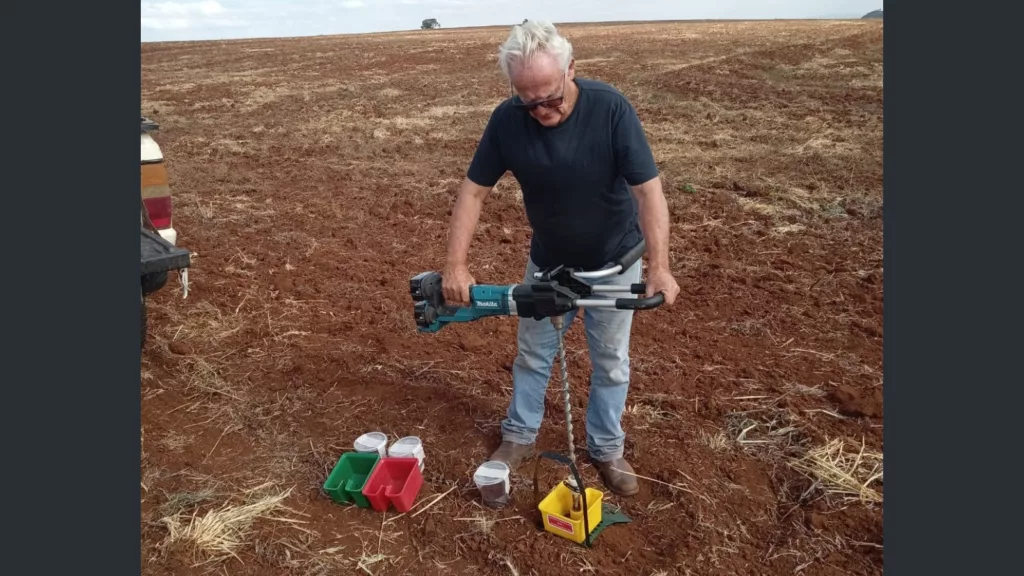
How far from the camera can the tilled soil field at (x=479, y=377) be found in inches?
125

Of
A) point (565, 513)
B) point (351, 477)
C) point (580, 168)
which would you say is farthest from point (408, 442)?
point (580, 168)

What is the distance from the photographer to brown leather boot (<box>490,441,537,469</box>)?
365cm

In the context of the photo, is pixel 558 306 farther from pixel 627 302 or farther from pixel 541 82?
pixel 541 82

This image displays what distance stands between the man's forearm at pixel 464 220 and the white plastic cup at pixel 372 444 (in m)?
1.06

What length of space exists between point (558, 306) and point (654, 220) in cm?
53

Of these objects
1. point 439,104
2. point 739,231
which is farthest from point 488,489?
point 439,104

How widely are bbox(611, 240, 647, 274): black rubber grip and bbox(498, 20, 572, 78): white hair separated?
2.68 ft

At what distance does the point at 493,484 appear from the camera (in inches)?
131

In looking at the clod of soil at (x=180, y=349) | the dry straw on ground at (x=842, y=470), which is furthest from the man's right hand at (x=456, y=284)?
the clod of soil at (x=180, y=349)

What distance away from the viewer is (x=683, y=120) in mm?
12773

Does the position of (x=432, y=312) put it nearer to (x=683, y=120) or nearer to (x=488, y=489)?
(x=488, y=489)

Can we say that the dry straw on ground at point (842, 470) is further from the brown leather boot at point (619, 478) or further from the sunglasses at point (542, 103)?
the sunglasses at point (542, 103)

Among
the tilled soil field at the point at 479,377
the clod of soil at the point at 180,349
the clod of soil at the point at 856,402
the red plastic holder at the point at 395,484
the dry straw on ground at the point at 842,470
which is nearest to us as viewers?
the tilled soil field at the point at 479,377

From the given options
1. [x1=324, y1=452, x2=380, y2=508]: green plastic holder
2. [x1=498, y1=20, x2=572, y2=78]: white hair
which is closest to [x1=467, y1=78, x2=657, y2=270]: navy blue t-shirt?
[x1=498, y1=20, x2=572, y2=78]: white hair
